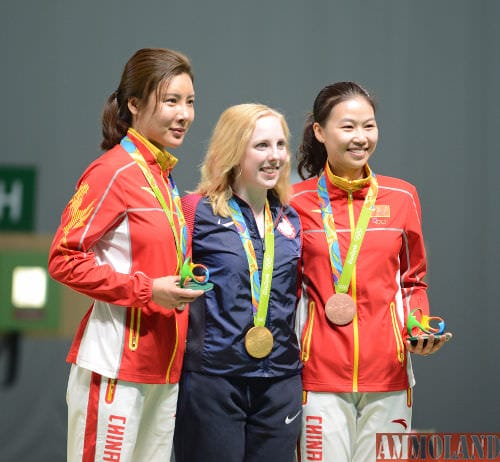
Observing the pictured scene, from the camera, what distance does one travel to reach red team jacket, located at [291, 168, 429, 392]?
2.59m

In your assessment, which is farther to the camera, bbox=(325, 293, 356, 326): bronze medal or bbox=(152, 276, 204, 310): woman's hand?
bbox=(325, 293, 356, 326): bronze medal

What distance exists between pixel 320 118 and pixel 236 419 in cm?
103

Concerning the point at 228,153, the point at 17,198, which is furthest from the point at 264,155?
the point at 17,198

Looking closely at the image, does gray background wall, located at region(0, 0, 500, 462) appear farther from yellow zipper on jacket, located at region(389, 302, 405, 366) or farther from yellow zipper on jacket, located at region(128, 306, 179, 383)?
yellow zipper on jacket, located at region(128, 306, 179, 383)

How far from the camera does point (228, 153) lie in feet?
8.60

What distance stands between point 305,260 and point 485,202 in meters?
2.12

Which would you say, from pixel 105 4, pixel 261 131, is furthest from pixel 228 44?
pixel 261 131

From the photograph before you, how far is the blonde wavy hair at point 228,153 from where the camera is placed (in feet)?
8.55

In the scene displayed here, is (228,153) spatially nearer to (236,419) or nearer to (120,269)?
(120,269)

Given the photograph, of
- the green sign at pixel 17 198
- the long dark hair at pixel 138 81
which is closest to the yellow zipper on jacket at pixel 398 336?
the long dark hair at pixel 138 81

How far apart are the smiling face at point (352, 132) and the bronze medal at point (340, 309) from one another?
1.45 feet

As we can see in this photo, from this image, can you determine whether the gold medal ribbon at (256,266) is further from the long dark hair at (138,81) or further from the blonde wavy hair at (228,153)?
the long dark hair at (138,81)

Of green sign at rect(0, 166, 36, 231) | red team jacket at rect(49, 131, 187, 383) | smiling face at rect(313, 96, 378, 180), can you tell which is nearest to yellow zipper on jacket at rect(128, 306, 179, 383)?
red team jacket at rect(49, 131, 187, 383)

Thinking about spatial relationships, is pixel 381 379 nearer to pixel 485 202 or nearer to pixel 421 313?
pixel 421 313
